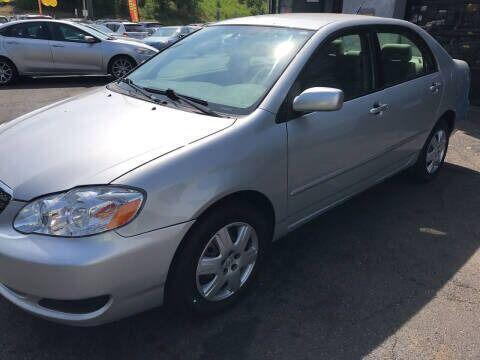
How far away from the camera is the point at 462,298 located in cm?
292

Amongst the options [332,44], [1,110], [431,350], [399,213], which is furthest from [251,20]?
[1,110]

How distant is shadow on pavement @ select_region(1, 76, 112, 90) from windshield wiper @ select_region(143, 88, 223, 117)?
26.3ft

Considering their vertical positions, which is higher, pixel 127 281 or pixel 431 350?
pixel 127 281

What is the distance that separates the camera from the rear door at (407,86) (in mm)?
3656

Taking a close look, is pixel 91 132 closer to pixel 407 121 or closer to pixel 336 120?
pixel 336 120

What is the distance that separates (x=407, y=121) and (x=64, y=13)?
192ft

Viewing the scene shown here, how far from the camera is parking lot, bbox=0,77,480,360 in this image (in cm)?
244

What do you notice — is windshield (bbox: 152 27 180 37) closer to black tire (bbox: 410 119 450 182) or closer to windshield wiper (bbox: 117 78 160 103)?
black tire (bbox: 410 119 450 182)

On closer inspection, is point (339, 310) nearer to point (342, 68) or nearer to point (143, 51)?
point (342, 68)

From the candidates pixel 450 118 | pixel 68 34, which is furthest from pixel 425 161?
pixel 68 34

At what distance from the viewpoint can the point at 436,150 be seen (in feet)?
15.3

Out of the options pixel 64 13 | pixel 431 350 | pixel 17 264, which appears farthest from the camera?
pixel 64 13

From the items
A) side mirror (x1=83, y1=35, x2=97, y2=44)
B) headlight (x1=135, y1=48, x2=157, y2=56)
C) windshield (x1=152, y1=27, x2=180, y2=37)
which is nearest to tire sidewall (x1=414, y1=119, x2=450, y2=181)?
headlight (x1=135, y1=48, x2=157, y2=56)

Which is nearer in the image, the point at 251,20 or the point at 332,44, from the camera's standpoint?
the point at 332,44
